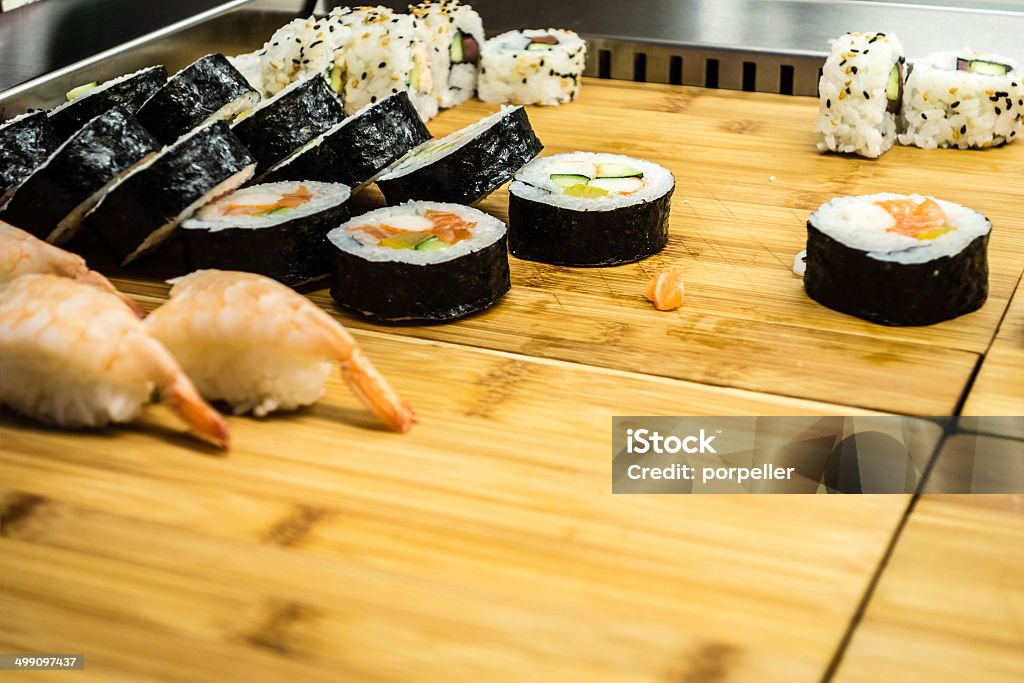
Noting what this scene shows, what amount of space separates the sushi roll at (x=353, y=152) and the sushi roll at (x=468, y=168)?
0.18 feet

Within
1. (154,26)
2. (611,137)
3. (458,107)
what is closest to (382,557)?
(611,137)

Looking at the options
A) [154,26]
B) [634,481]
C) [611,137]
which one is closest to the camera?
[634,481]

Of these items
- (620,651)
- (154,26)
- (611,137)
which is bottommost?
(620,651)

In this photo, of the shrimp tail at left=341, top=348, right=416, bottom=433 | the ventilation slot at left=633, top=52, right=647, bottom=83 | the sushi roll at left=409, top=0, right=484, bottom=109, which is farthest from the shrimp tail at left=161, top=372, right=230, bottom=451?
the ventilation slot at left=633, top=52, right=647, bottom=83

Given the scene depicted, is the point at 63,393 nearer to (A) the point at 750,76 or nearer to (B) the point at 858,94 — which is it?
(B) the point at 858,94

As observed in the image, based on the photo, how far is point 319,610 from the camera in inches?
66.0

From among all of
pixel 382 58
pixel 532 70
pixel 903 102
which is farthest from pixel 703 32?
pixel 382 58

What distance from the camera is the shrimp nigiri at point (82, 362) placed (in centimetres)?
202

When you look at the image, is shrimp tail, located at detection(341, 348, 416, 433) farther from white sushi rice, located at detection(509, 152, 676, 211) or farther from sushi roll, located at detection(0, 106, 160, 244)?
sushi roll, located at detection(0, 106, 160, 244)

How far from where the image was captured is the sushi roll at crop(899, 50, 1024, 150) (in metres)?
3.52

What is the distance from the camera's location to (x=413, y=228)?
2.72 metres

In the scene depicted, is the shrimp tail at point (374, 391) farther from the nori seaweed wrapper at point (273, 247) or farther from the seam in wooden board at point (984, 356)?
the seam in wooden board at point (984, 356)

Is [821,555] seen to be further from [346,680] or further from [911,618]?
[346,680]

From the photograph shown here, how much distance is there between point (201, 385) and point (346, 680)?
34.6 inches
